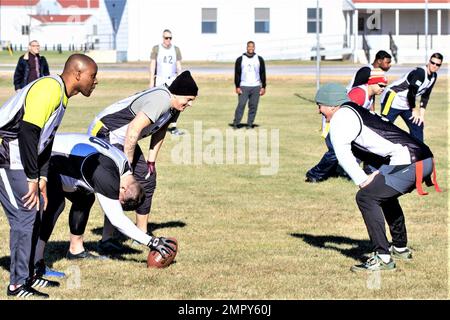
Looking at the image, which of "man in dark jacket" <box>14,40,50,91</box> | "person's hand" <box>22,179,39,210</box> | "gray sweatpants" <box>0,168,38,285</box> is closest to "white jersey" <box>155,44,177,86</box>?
"man in dark jacket" <box>14,40,50,91</box>

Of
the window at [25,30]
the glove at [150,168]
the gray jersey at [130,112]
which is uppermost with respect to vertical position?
the window at [25,30]

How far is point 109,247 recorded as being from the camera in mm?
9523

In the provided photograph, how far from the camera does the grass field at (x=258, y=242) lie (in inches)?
315

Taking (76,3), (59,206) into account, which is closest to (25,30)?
(76,3)

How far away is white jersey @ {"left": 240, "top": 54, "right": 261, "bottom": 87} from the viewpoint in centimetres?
2189

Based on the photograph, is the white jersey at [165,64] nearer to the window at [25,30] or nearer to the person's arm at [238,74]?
the person's arm at [238,74]

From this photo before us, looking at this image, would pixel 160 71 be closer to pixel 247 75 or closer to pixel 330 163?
pixel 247 75

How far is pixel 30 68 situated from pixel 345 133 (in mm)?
14577

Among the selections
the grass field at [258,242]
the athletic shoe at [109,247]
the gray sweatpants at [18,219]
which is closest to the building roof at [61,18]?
the grass field at [258,242]

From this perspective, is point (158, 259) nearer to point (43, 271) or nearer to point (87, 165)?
point (43, 271)

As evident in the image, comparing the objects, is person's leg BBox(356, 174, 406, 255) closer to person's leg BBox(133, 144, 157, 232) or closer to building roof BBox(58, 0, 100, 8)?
person's leg BBox(133, 144, 157, 232)

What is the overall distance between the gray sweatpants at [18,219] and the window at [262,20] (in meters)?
52.7
